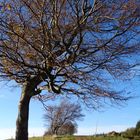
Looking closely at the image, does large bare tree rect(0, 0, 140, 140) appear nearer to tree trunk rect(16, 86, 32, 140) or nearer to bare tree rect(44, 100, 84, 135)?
tree trunk rect(16, 86, 32, 140)

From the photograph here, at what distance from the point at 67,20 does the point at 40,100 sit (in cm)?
601

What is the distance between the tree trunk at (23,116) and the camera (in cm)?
1608

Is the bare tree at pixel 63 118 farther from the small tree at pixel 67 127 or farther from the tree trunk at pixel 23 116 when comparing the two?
the tree trunk at pixel 23 116

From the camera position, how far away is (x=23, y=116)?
53.6ft

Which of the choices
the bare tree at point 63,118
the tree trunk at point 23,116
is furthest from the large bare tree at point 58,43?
the bare tree at point 63,118

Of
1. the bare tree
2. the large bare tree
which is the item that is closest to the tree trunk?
the large bare tree

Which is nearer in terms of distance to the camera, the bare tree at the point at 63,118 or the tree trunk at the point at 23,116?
the tree trunk at the point at 23,116

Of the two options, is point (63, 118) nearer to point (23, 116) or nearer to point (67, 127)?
point (67, 127)

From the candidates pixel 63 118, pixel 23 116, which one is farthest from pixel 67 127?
pixel 23 116

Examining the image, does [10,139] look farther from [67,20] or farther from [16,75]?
[67,20]

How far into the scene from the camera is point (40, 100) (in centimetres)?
1973

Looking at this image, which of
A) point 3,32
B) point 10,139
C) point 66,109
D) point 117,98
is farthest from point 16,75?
point 66,109

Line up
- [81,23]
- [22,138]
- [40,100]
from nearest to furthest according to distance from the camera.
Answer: [81,23] → [22,138] → [40,100]

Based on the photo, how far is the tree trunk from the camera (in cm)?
1608
